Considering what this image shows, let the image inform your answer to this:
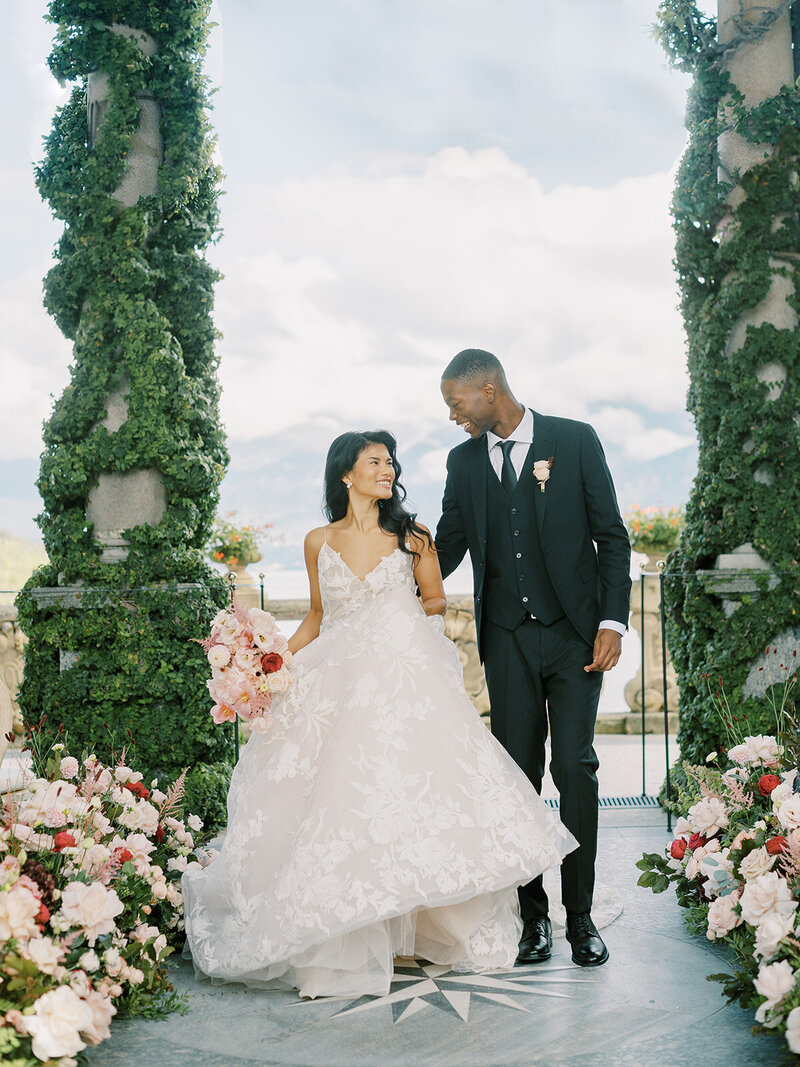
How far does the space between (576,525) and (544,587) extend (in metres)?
0.26

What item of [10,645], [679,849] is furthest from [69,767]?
[10,645]

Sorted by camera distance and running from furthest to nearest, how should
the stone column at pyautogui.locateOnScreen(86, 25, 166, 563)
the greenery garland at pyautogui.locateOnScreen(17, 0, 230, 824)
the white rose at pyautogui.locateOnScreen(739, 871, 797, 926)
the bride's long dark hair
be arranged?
the stone column at pyautogui.locateOnScreen(86, 25, 166, 563) < the greenery garland at pyautogui.locateOnScreen(17, 0, 230, 824) < the bride's long dark hair < the white rose at pyautogui.locateOnScreen(739, 871, 797, 926)

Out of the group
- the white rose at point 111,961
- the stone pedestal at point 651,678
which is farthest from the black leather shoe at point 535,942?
the stone pedestal at point 651,678

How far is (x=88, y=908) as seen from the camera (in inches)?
108

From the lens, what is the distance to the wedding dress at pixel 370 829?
3133 mm

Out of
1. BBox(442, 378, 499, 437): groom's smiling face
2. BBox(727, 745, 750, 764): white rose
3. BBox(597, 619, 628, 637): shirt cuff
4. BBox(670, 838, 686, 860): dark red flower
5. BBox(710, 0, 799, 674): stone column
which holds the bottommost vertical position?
BBox(670, 838, 686, 860): dark red flower

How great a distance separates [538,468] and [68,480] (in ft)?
8.32

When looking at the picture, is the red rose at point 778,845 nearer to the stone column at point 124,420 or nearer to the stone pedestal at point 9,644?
the stone column at point 124,420

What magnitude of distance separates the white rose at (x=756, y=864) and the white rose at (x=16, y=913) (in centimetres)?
202

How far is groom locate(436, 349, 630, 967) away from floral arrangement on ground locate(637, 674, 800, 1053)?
0.40 meters

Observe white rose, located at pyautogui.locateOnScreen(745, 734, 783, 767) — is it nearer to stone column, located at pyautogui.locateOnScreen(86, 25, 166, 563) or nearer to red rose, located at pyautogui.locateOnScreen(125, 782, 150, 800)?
red rose, located at pyautogui.locateOnScreen(125, 782, 150, 800)

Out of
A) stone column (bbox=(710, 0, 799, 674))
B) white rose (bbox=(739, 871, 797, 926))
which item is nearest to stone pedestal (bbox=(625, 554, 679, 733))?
stone column (bbox=(710, 0, 799, 674))

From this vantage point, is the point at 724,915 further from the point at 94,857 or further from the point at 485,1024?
the point at 94,857

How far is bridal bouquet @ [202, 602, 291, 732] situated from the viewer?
351 centimetres
